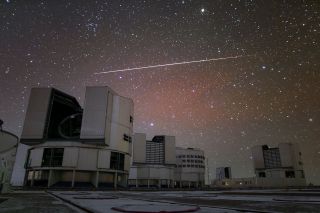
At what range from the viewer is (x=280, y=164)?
103 meters

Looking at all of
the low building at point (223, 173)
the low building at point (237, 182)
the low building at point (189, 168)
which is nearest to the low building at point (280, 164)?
the low building at point (237, 182)

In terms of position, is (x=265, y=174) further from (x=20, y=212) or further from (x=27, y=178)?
(x=20, y=212)

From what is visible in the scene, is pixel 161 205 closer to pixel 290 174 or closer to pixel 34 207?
pixel 34 207

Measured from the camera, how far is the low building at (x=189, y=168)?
376ft

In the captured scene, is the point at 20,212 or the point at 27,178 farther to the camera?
the point at 27,178

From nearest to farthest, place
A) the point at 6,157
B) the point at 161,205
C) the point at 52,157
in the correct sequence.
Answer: the point at 161,205 < the point at 6,157 < the point at 52,157

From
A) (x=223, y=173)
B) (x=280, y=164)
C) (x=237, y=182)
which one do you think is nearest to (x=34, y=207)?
(x=280, y=164)

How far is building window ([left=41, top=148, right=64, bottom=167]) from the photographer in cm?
5466

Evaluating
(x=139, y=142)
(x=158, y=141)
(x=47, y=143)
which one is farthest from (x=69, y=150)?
(x=158, y=141)

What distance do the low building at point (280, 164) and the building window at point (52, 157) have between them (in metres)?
76.9

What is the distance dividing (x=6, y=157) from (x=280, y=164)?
110 m

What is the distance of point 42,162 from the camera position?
55.2 meters

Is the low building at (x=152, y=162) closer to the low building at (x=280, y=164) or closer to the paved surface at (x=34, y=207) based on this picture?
the low building at (x=280, y=164)

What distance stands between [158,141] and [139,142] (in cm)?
988
